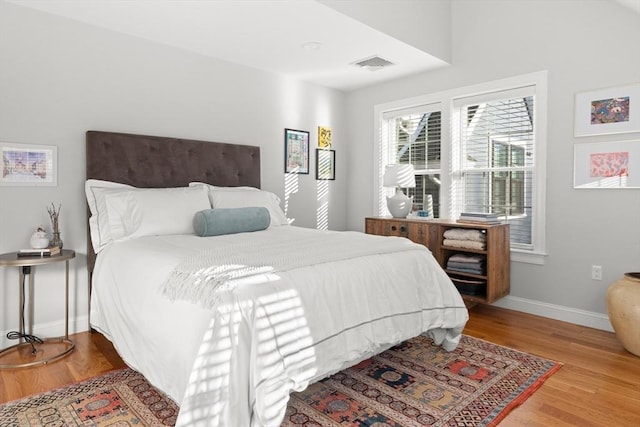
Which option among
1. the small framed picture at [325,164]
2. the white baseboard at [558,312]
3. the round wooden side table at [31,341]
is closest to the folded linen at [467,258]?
the white baseboard at [558,312]

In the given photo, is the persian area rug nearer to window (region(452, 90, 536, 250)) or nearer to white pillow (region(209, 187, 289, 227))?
white pillow (region(209, 187, 289, 227))

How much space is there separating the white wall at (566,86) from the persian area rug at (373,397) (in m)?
1.06

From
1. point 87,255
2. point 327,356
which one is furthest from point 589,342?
point 87,255

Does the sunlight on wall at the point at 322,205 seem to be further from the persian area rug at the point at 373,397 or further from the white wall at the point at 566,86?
the persian area rug at the point at 373,397

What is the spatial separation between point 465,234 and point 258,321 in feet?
7.81

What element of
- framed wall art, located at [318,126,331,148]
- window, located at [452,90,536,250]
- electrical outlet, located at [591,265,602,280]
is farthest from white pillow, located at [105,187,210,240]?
electrical outlet, located at [591,265,602,280]

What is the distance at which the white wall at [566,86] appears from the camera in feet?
9.85

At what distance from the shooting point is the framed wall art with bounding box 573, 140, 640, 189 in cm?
294

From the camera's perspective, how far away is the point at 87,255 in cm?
306

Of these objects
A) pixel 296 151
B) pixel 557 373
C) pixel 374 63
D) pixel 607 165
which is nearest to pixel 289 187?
pixel 296 151

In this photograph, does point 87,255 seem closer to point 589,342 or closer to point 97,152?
point 97,152

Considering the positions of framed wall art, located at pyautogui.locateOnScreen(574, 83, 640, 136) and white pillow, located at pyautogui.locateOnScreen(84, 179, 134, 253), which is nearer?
white pillow, located at pyautogui.locateOnScreen(84, 179, 134, 253)

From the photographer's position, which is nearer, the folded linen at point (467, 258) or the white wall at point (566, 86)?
the white wall at point (566, 86)

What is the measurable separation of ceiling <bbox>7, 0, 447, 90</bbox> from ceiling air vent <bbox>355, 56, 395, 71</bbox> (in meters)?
0.06
